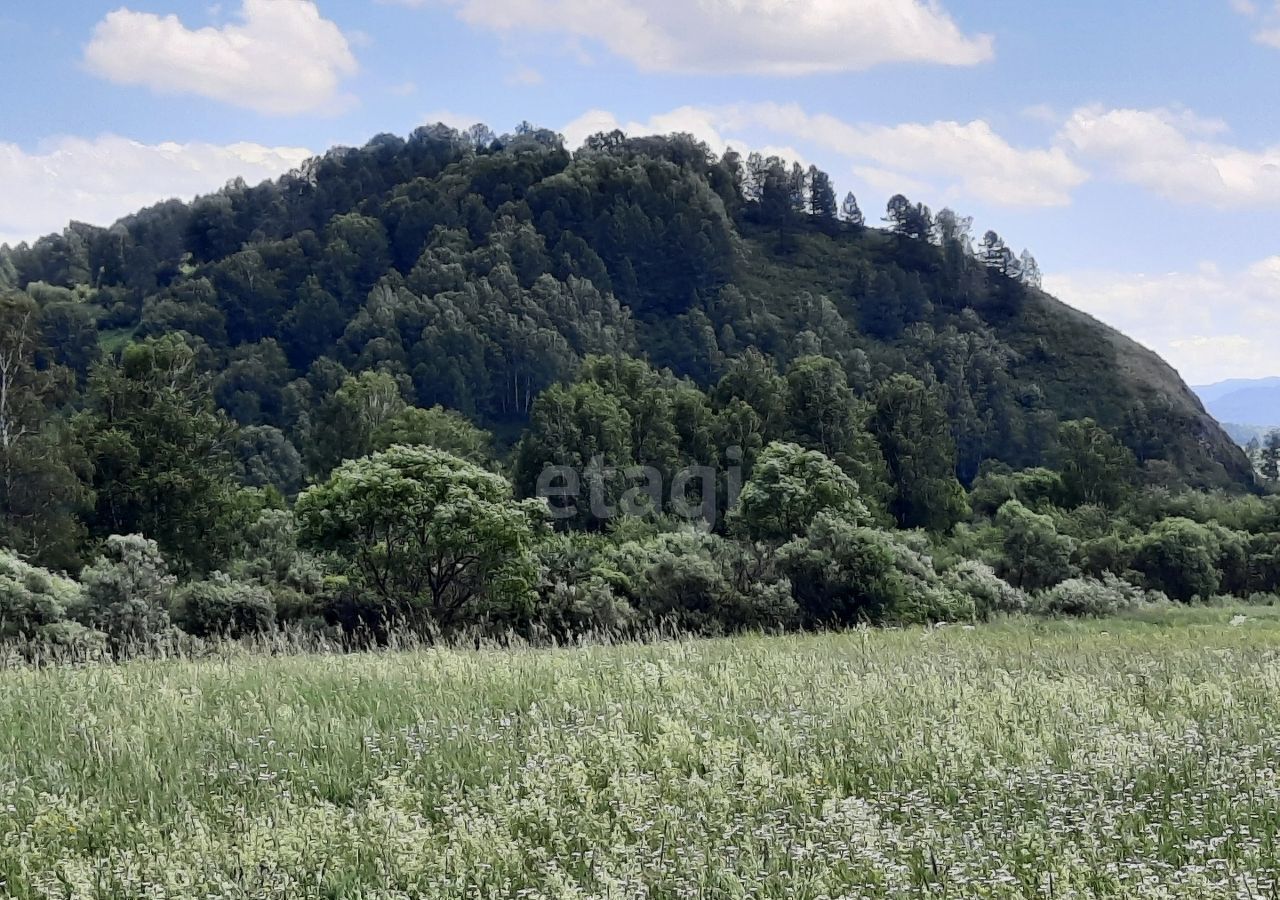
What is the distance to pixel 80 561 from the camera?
1836 inches

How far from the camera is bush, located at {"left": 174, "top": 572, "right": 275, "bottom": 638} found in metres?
30.1

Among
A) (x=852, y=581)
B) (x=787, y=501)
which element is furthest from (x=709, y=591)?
(x=787, y=501)

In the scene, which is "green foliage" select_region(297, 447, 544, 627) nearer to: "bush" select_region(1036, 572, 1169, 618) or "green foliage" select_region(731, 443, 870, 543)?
"green foliage" select_region(731, 443, 870, 543)

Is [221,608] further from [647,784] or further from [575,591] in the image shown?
[647,784]

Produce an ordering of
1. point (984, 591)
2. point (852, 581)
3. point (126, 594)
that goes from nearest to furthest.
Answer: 1. point (126, 594)
2. point (852, 581)
3. point (984, 591)

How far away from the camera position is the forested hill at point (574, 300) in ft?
414

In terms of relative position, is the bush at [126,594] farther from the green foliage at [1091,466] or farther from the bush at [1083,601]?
the green foliage at [1091,466]

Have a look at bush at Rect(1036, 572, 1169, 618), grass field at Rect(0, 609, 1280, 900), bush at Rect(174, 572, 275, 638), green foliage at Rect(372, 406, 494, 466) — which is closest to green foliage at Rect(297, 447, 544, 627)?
bush at Rect(174, 572, 275, 638)

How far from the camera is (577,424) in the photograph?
7756 cm

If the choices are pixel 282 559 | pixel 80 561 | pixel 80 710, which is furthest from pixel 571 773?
pixel 80 561

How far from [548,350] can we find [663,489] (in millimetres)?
61160

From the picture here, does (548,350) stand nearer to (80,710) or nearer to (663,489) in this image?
(663,489)

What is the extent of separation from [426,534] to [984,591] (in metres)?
19.3

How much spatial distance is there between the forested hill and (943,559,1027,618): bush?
48750 mm
